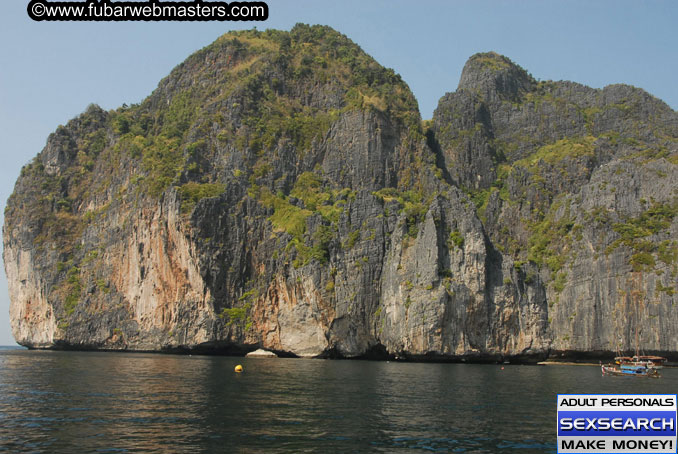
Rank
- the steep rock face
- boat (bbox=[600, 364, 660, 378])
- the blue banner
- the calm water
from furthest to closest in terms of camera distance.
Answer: the steep rock face
boat (bbox=[600, 364, 660, 378])
the calm water
the blue banner

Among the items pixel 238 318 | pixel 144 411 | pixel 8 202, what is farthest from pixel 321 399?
pixel 8 202

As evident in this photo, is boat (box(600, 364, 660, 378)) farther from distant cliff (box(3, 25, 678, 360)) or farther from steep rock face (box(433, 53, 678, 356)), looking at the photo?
steep rock face (box(433, 53, 678, 356))

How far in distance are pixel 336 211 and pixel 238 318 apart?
25264 millimetres

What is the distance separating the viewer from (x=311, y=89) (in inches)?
5458

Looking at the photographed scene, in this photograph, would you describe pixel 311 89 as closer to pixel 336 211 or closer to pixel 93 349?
pixel 336 211

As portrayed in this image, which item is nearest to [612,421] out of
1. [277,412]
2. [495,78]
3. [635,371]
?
[277,412]

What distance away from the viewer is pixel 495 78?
167000mm

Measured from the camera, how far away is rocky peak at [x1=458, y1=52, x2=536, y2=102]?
166500 millimetres

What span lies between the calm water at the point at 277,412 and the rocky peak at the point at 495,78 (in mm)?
123756

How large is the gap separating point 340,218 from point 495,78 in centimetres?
9025

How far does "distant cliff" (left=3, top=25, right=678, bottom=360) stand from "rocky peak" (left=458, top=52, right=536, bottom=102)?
2893 millimetres

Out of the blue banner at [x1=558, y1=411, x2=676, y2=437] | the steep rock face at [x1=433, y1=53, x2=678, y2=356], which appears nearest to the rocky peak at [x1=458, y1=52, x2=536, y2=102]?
the steep rock face at [x1=433, y1=53, x2=678, y2=356]

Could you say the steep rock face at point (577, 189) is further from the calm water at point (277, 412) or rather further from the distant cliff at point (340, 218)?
the calm water at point (277, 412)

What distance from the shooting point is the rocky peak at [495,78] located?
166 m
